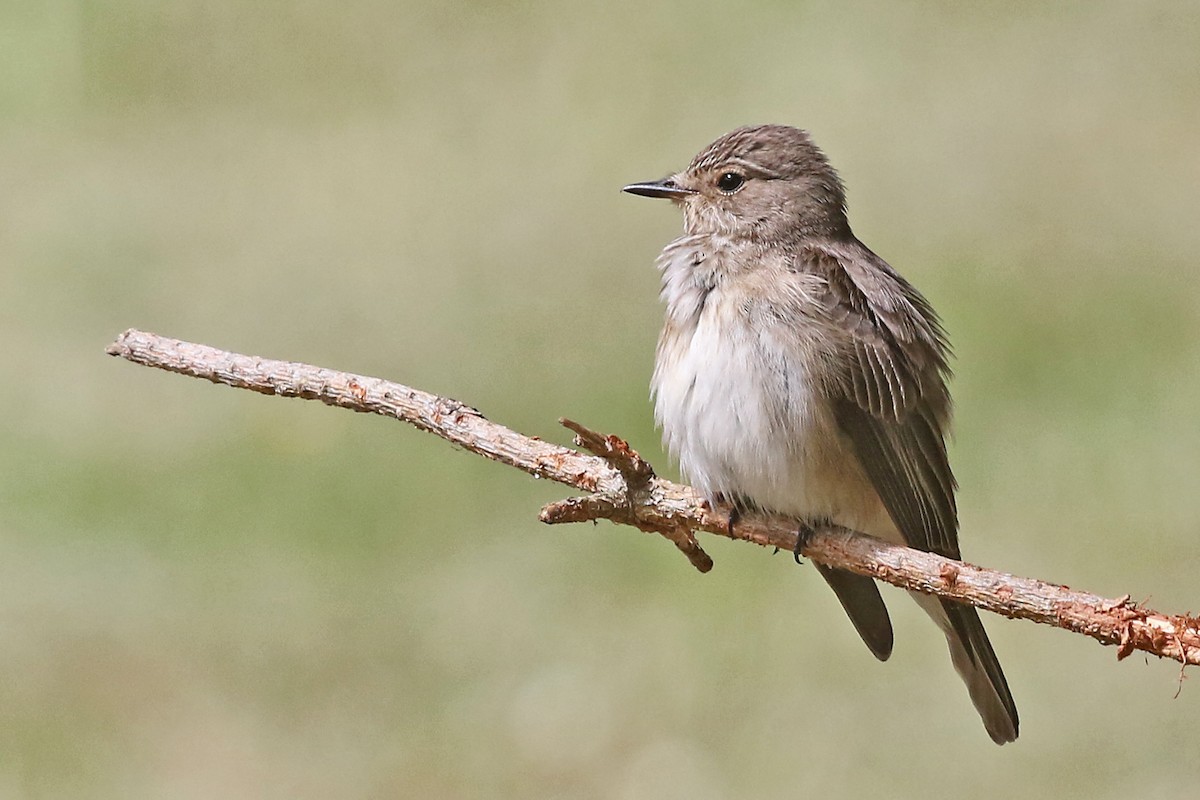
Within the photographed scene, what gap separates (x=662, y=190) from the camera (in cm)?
507

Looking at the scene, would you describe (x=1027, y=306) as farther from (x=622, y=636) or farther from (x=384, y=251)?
(x=384, y=251)

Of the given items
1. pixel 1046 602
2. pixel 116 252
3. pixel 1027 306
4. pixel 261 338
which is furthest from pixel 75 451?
pixel 1046 602

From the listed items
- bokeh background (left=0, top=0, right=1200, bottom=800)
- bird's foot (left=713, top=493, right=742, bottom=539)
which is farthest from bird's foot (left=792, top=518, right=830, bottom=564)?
bokeh background (left=0, top=0, right=1200, bottom=800)

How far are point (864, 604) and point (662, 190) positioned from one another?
1344 mm

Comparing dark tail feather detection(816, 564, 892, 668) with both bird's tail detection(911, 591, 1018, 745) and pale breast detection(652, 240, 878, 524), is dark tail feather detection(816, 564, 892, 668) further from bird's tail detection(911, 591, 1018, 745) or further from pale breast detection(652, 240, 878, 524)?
pale breast detection(652, 240, 878, 524)

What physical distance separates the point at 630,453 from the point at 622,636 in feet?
12.4

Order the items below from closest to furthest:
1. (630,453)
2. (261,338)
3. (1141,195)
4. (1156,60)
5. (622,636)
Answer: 1. (630,453)
2. (622,636)
3. (261,338)
4. (1141,195)
5. (1156,60)

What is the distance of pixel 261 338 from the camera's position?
30.3 ft

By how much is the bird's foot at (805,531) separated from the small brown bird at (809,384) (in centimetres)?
2

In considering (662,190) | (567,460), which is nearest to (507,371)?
(662,190)

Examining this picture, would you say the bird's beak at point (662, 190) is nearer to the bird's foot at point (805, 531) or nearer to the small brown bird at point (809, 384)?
the small brown bird at point (809, 384)

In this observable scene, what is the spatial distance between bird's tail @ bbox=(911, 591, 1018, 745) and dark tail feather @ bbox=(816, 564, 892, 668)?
21 cm

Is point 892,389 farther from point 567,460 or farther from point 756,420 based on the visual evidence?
point 567,460

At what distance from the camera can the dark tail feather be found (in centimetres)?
490
